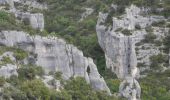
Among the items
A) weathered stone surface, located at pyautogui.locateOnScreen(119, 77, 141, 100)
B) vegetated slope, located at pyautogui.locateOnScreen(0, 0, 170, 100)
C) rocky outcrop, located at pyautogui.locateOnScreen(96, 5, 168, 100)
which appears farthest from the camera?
rocky outcrop, located at pyautogui.locateOnScreen(96, 5, 168, 100)

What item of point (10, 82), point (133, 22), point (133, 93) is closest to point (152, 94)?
point (133, 93)

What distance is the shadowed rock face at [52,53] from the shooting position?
61.6m

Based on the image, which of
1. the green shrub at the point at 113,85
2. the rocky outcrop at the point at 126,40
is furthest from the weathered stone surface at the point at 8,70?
the rocky outcrop at the point at 126,40

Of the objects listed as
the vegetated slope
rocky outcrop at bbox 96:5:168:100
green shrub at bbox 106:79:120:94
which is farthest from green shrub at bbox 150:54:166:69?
green shrub at bbox 106:79:120:94

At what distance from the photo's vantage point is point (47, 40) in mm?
63344

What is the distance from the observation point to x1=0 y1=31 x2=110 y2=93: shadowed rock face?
6159cm

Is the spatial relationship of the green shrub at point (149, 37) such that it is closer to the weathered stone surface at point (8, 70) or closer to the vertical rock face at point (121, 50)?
the vertical rock face at point (121, 50)

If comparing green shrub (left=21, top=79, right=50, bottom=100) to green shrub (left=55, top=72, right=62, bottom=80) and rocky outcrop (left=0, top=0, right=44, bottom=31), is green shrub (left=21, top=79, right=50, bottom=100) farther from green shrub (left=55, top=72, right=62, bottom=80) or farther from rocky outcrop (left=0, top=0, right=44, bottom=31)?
rocky outcrop (left=0, top=0, right=44, bottom=31)

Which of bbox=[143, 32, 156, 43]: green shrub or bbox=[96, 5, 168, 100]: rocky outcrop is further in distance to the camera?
bbox=[143, 32, 156, 43]: green shrub

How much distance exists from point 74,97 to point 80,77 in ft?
10.6

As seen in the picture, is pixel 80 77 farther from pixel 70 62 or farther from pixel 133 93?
pixel 133 93

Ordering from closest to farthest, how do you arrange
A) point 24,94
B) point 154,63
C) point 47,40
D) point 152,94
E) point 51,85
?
point 24,94
point 51,85
point 47,40
point 152,94
point 154,63

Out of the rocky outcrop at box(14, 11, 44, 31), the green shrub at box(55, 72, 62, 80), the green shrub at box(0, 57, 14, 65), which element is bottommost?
the green shrub at box(55, 72, 62, 80)

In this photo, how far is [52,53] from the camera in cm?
6359
